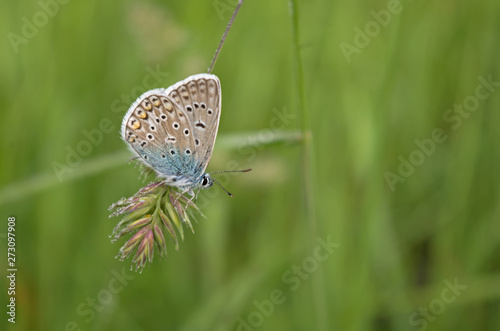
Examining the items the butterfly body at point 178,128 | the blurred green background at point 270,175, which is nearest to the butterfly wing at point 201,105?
the butterfly body at point 178,128

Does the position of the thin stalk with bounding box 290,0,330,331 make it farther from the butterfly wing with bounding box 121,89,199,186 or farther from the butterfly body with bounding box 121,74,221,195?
the butterfly wing with bounding box 121,89,199,186

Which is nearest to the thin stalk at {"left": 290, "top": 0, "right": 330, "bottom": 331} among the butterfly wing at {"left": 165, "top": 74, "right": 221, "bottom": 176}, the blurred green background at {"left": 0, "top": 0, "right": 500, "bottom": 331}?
the blurred green background at {"left": 0, "top": 0, "right": 500, "bottom": 331}

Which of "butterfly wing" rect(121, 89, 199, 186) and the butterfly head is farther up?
"butterfly wing" rect(121, 89, 199, 186)

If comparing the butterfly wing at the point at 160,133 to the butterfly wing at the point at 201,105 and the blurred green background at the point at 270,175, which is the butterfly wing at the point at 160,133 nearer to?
the butterfly wing at the point at 201,105

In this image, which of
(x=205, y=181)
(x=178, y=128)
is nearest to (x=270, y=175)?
(x=205, y=181)

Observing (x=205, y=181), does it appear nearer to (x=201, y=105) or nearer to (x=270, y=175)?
(x=201, y=105)

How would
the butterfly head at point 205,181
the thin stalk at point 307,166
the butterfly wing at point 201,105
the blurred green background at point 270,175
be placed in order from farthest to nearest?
1. the blurred green background at point 270,175
2. the butterfly head at point 205,181
3. the butterfly wing at point 201,105
4. the thin stalk at point 307,166

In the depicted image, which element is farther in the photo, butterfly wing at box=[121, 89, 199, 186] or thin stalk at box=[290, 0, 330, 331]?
butterfly wing at box=[121, 89, 199, 186]

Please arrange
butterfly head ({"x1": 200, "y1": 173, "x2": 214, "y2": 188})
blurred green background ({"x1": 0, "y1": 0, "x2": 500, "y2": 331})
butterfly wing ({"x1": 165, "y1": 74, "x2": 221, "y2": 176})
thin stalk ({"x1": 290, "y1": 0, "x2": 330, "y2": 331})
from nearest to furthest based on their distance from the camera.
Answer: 1. thin stalk ({"x1": 290, "y1": 0, "x2": 330, "y2": 331})
2. butterfly wing ({"x1": 165, "y1": 74, "x2": 221, "y2": 176})
3. butterfly head ({"x1": 200, "y1": 173, "x2": 214, "y2": 188})
4. blurred green background ({"x1": 0, "y1": 0, "x2": 500, "y2": 331})
